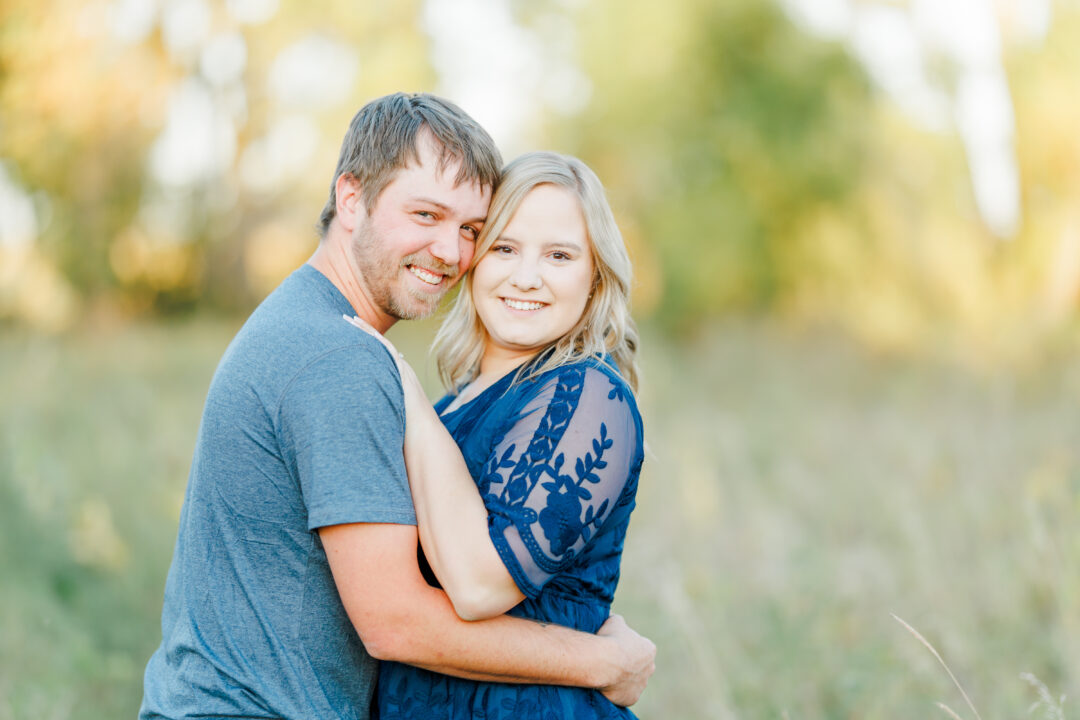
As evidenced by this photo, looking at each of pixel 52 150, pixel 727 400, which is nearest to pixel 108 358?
pixel 52 150

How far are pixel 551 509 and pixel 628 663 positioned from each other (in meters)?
0.56

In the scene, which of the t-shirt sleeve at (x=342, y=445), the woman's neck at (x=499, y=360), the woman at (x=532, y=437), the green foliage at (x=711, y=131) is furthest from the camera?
the green foliage at (x=711, y=131)

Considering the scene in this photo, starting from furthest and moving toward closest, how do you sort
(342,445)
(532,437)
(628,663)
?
(628,663) → (532,437) → (342,445)

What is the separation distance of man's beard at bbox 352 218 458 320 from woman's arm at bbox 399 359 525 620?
471mm

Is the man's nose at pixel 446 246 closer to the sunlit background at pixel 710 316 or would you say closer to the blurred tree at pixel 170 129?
the sunlit background at pixel 710 316

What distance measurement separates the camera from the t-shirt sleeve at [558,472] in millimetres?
2098

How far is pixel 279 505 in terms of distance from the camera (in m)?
2.10

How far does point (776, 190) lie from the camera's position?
60.7ft

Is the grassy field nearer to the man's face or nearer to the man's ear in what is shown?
the man's face

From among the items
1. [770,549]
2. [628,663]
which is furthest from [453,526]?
[770,549]

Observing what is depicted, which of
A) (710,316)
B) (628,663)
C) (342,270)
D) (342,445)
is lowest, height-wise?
(628,663)

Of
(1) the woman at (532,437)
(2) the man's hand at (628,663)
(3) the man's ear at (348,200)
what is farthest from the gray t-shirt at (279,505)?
→ (2) the man's hand at (628,663)

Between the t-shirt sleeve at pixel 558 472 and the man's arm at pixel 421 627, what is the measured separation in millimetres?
168

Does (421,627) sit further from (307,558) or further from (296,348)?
(296,348)
